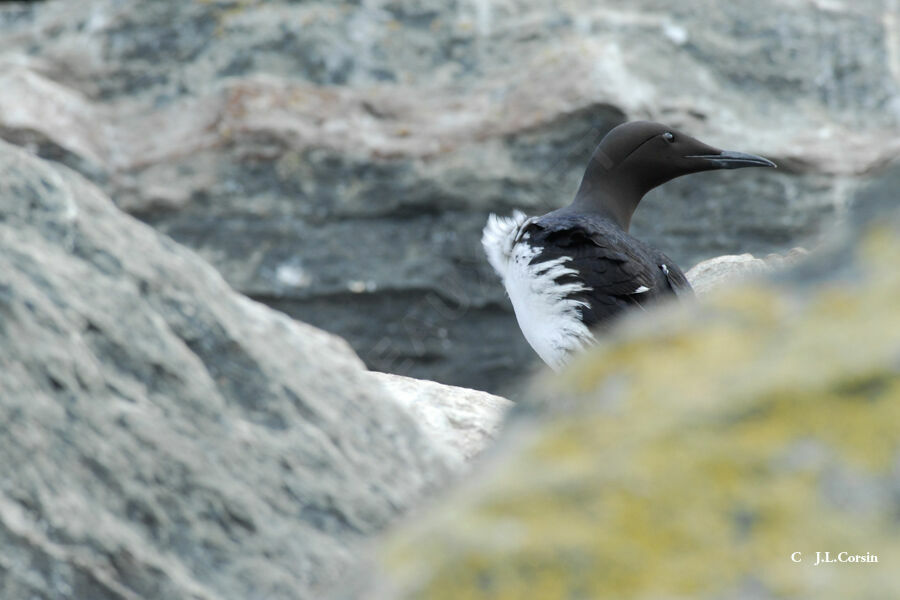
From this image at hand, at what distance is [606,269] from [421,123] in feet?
9.04

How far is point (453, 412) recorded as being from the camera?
369 cm

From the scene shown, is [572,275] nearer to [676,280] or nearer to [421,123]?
[676,280]

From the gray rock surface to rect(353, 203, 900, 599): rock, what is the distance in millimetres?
5786

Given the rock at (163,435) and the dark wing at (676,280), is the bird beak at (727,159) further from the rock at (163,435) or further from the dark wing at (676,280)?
the rock at (163,435)

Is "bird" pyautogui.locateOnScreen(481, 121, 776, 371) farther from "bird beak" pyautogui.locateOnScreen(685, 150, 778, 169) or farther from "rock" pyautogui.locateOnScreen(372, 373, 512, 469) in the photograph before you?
"rock" pyautogui.locateOnScreen(372, 373, 512, 469)

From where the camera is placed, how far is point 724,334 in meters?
1.35

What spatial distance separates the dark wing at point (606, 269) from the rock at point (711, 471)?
138 inches

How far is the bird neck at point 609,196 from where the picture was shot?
19.2ft

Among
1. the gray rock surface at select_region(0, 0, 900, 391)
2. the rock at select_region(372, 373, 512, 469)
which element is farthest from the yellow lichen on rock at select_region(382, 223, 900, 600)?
the gray rock surface at select_region(0, 0, 900, 391)

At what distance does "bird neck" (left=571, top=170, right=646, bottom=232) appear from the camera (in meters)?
5.87

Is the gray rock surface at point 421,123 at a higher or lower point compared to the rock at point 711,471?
higher

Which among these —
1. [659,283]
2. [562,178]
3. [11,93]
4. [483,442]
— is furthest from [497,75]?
[483,442]

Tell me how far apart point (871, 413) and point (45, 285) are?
1.73 metres

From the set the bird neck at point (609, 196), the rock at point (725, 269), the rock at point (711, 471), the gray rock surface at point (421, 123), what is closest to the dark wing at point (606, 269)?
the rock at point (725, 269)
